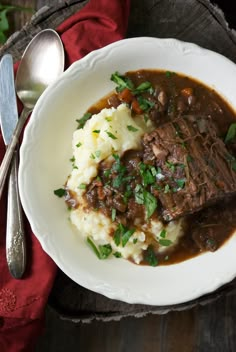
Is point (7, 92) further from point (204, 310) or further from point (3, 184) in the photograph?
point (204, 310)

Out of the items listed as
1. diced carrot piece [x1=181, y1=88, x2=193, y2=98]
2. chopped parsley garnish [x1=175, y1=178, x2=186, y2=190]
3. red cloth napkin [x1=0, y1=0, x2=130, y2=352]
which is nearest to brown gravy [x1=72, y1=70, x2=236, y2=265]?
diced carrot piece [x1=181, y1=88, x2=193, y2=98]

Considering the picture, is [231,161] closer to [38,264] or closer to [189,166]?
[189,166]

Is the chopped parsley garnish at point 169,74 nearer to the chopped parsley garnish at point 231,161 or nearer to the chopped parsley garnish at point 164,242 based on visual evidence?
the chopped parsley garnish at point 231,161

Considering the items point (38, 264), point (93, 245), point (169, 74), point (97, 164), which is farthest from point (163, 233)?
point (169, 74)

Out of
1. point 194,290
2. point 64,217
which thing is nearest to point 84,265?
point 64,217

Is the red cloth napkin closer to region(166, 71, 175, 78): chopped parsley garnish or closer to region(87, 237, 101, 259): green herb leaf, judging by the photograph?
region(87, 237, 101, 259): green herb leaf

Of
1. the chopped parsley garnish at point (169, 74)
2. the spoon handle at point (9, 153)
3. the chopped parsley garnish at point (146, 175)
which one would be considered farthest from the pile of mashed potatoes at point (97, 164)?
the spoon handle at point (9, 153)
